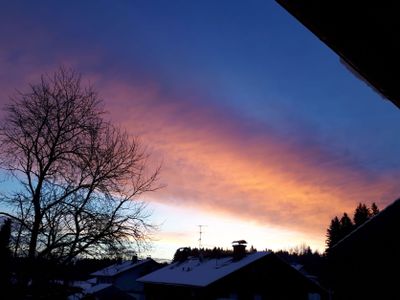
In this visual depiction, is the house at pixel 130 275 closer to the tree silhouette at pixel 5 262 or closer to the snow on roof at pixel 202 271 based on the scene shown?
the snow on roof at pixel 202 271

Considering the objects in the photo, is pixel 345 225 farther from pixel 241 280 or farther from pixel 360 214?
pixel 241 280

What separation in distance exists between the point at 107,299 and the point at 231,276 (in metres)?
19.6

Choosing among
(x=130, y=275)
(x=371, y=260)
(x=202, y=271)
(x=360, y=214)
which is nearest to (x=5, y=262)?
(x=371, y=260)

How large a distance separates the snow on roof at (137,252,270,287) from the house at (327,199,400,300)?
51.6 ft

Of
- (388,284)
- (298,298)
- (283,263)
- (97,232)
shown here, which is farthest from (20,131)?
(298,298)

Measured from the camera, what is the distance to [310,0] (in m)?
1.26

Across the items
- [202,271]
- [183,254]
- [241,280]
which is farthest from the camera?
[183,254]

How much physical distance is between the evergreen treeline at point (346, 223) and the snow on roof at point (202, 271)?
208 feet

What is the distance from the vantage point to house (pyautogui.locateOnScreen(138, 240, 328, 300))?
29781mm

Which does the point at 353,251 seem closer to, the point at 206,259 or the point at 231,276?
the point at 231,276

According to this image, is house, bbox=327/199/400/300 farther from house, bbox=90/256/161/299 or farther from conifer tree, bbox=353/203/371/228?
conifer tree, bbox=353/203/371/228

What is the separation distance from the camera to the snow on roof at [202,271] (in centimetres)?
3016

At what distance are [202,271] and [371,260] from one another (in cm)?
2177

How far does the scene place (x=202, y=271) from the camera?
33.7 meters
